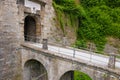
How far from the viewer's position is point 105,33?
1698cm

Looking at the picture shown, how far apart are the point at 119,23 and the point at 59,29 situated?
6573 millimetres

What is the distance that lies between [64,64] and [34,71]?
392cm

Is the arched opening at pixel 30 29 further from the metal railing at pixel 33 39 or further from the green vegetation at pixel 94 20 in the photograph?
the green vegetation at pixel 94 20

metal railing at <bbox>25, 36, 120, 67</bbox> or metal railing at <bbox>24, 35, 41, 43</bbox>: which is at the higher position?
metal railing at <bbox>24, 35, 41, 43</bbox>

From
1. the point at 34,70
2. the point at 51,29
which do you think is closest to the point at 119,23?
the point at 51,29

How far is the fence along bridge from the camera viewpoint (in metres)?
7.93

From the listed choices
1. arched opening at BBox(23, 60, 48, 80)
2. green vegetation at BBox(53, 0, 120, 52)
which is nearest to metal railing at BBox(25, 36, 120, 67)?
arched opening at BBox(23, 60, 48, 80)

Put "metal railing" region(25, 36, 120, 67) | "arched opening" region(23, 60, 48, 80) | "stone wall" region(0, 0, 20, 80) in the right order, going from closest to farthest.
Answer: "metal railing" region(25, 36, 120, 67), "stone wall" region(0, 0, 20, 80), "arched opening" region(23, 60, 48, 80)

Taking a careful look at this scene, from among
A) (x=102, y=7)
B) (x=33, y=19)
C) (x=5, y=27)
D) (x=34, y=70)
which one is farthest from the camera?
(x=102, y=7)

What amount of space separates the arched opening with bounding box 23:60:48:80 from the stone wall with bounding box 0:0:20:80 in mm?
663

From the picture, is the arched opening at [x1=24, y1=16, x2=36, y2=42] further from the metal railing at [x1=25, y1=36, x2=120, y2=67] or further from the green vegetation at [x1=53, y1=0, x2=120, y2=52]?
the green vegetation at [x1=53, y1=0, x2=120, y2=52]

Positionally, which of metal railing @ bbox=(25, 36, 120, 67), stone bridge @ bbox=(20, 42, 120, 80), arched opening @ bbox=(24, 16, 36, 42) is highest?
arched opening @ bbox=(24, 16, 36, 42)

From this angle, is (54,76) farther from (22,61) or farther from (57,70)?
(22,61)

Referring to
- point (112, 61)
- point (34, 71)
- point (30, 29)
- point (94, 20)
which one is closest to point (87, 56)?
point (112, 61)
